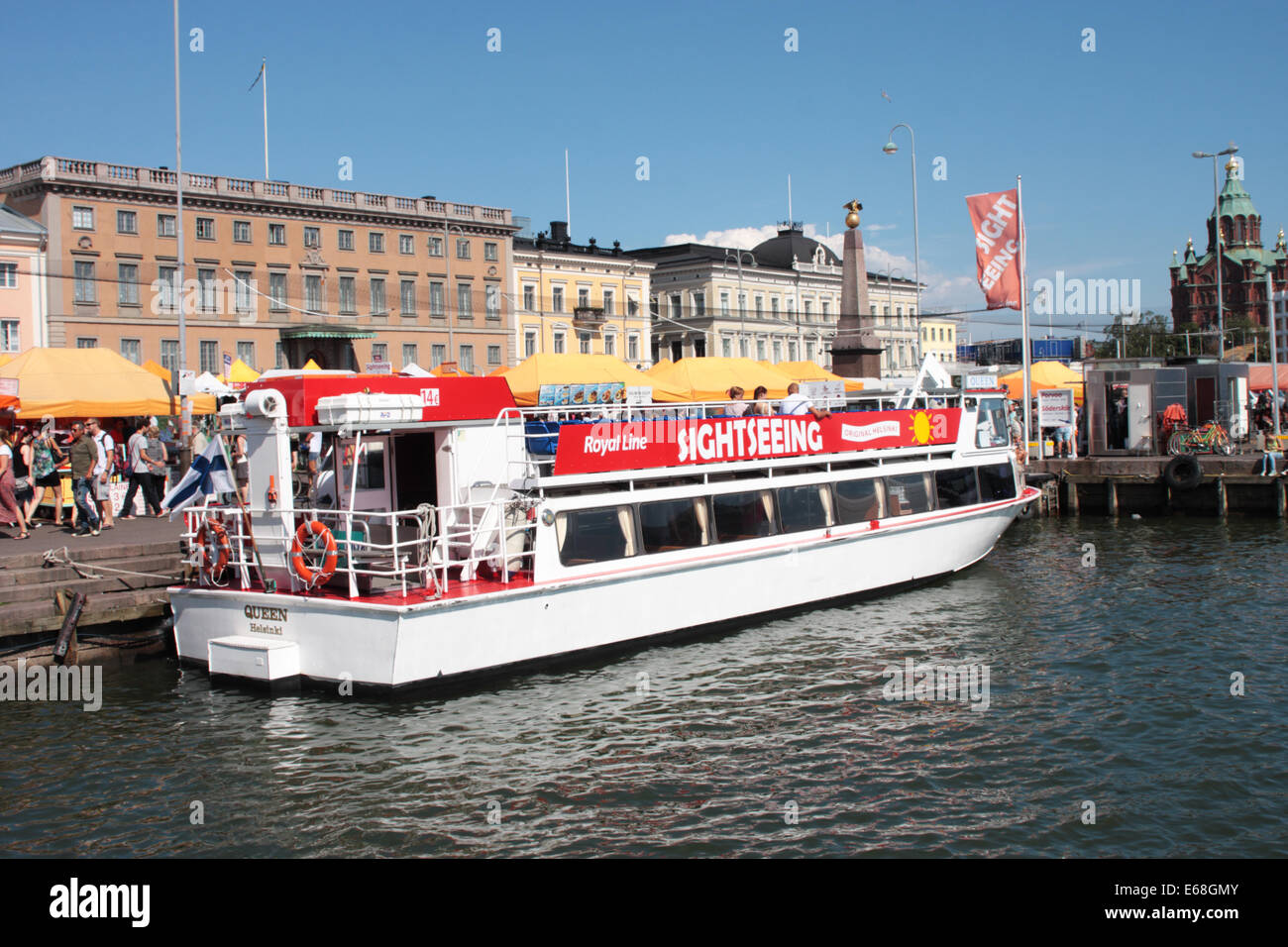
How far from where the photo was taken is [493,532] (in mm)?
16875

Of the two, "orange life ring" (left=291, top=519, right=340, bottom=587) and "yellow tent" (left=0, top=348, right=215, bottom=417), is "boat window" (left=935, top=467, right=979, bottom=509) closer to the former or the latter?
"orange life ring" (left=291, top=519, right=340, bottom=587)

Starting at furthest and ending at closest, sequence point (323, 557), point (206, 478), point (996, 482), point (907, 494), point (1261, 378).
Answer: point (1261, 378) → point (996, 482) → point (907, 494) → point (206, 478) → point (323, 557)

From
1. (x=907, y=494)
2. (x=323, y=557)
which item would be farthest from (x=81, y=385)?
(x=907, y=494)

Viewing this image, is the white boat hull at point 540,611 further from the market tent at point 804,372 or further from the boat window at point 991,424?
the market tent at point 804,372

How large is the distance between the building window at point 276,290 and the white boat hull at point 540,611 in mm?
51879

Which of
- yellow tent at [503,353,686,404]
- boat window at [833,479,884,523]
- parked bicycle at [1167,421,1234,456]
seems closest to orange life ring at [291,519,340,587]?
boat window at [833,479,884,523]

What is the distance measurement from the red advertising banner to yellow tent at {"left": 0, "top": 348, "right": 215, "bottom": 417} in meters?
14.3

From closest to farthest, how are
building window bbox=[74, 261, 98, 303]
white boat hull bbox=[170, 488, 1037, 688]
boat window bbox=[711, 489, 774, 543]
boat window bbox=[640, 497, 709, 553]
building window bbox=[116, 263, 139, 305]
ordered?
1. white boat hull bbox=[170, 488, 1037, 688]
2. boat window bbox=[640, 497, 709, 553]
3. boat window bbox=[711, 489, 774, 543]
4. building window bbox=[74, 261, 98, 303]
5. building window bbox=[116, 263, 139, 305]

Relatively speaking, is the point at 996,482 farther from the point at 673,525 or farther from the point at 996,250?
the point at 996,250

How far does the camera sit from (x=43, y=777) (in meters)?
12.6

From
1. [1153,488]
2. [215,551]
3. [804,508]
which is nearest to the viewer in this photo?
[215,551]

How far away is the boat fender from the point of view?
117 feet

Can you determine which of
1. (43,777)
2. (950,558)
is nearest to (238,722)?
(43,777)

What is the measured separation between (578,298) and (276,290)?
23.3 m
